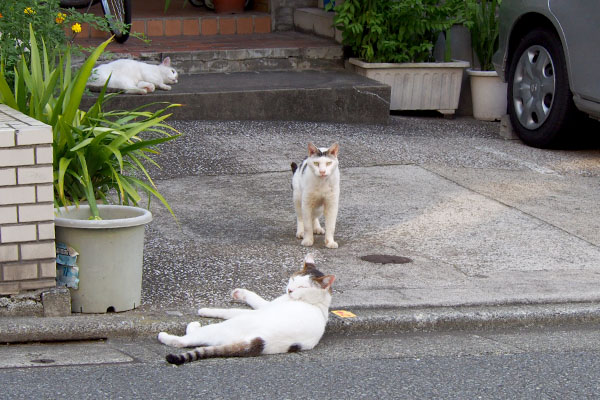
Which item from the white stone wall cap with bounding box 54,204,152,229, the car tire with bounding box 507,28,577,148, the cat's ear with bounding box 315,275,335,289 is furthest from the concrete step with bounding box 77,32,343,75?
the cat's ear with bounding box 315,275,335,289

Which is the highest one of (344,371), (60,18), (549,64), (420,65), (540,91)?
(60,18)

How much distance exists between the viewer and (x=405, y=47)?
982 centimetres

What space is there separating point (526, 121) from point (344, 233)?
3.37 meters

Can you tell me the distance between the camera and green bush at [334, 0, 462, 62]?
962cm

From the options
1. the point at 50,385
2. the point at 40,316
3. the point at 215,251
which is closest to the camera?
the point at 50,385

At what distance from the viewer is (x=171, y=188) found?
6.86 m

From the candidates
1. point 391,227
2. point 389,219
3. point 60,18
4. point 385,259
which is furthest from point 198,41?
point 385,259

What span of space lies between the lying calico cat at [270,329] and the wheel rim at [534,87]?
4.64 m

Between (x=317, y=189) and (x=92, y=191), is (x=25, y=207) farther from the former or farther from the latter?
(x=317, y=189)

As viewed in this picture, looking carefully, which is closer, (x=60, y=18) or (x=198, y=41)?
(x=60, y=18)

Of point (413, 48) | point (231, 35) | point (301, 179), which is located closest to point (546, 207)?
point (301, 179)

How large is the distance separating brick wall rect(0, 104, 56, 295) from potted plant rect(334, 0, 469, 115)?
5.88 m

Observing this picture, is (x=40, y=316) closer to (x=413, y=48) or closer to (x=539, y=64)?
(x=539, y=64)

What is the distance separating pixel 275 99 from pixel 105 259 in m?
4.72
